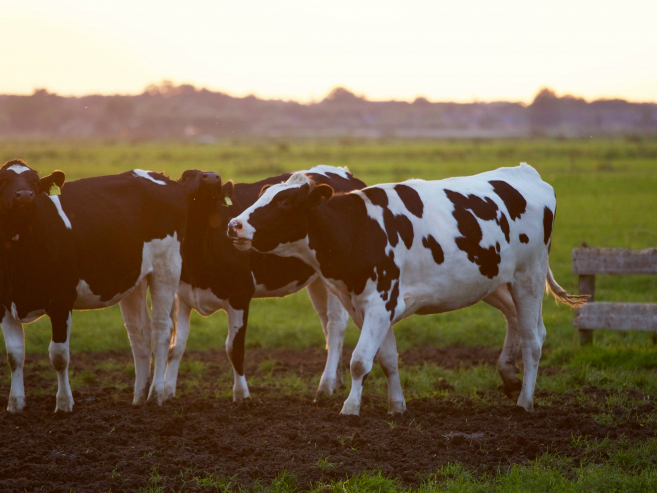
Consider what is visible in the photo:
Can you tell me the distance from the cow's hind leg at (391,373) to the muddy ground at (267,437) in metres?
0.14

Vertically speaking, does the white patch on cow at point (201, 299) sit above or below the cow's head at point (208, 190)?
below

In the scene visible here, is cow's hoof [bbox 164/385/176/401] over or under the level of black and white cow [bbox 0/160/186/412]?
under

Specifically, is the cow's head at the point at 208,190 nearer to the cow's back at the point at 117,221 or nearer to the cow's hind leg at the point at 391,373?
the cow's back at the point at 117,221

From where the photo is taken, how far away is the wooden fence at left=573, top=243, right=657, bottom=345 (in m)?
8.56

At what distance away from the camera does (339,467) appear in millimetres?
5082

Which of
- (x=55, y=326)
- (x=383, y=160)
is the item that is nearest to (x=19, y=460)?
(x=55, y=326)

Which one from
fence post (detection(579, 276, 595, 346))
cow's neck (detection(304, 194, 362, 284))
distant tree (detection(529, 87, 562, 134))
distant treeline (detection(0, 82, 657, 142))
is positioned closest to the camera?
cow's neck (detection(304, 194, 362, 284))

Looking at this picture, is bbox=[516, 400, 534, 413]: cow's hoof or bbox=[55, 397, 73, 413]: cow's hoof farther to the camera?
bbox=[516, 400, 534, 413]: cow's hoof

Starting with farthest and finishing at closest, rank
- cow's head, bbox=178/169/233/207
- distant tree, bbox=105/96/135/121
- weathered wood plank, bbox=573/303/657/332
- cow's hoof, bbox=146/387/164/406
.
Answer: distant tree, bbox=105/96/135/121
weathered wood plank, bbox=573/303/657/332
cow's head, bbox=178/169/233/207
cow's hoof, bbox=146/387/164/406

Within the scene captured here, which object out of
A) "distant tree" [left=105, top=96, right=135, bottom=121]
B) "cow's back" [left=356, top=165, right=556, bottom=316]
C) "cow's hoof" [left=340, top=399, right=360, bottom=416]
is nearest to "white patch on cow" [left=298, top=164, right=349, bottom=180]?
"cow's back" [left=356, top=165, right=556, bottom=316]

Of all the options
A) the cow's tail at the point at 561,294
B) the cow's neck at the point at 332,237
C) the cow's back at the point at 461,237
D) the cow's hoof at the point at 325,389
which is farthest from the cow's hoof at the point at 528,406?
the cow's neck at the point at 332,237

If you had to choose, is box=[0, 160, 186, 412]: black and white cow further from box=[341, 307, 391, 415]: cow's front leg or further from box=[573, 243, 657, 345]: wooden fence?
box=[573, 243, 657, 345]: wooden fence

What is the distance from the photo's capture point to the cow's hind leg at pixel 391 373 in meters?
6.69

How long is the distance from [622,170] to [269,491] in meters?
36.8
